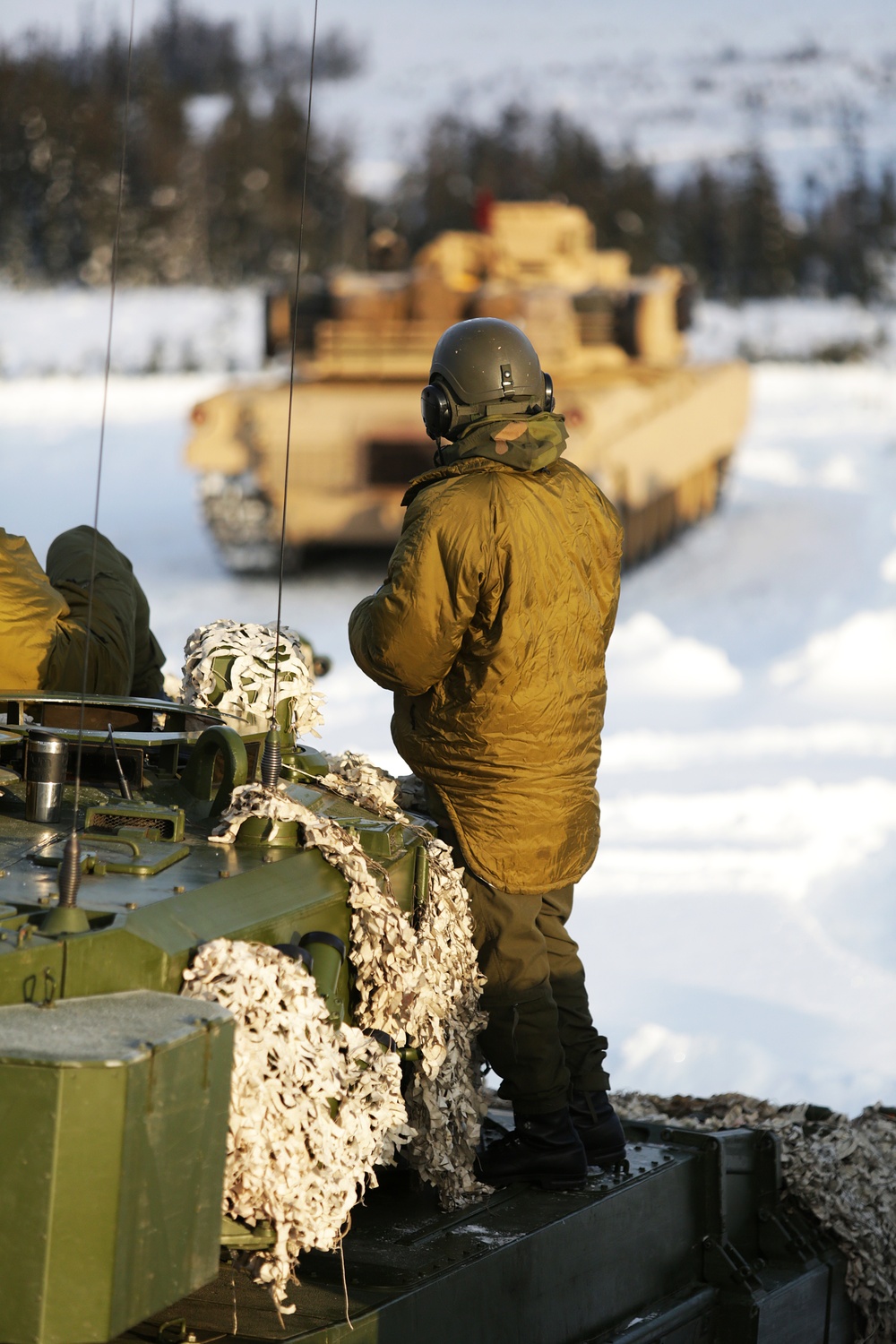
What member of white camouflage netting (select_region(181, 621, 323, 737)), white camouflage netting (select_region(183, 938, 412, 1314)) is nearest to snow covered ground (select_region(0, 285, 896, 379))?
white camouflage netting (select_region(181, 621, 323, 737))

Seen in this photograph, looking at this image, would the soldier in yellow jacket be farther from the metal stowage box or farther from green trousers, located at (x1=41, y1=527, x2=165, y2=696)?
the metal stowage box

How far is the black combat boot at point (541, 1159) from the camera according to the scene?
408 centimetres

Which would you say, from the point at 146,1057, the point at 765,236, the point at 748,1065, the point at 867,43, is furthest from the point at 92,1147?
the point at 867,43

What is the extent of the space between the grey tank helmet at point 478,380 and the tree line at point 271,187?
22.8m

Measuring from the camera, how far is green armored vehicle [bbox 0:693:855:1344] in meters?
2.54

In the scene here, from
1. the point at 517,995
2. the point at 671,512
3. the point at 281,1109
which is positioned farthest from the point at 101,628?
the point at 671,512

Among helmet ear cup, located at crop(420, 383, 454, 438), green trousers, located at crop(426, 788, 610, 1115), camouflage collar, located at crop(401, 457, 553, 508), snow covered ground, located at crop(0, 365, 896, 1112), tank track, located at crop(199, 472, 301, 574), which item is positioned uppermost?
helmet ear cup, located at crop(420, 383, 454, 438)

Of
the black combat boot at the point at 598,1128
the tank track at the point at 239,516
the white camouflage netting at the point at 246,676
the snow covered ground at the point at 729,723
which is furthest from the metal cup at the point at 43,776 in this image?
the tank track at the point at 239,516

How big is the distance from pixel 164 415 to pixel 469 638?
21.8 meters

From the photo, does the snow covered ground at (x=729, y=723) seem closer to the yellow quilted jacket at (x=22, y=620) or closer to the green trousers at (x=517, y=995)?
the green trousers at (x=517, y=995)

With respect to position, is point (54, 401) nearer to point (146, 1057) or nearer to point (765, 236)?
point (765, 236)

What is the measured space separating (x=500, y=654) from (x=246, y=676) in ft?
1.76

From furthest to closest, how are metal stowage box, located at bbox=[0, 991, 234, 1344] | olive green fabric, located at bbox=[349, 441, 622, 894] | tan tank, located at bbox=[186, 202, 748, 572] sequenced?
tan tank, located at bbox=[186, 202, 748, 572] → olive green fabric, located at bbox=[349, 441, 622, 894] → metal stowage box, located at bbox=[0, 991, 234, 1344]

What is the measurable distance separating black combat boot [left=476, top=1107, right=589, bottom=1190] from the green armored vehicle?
4 cm
